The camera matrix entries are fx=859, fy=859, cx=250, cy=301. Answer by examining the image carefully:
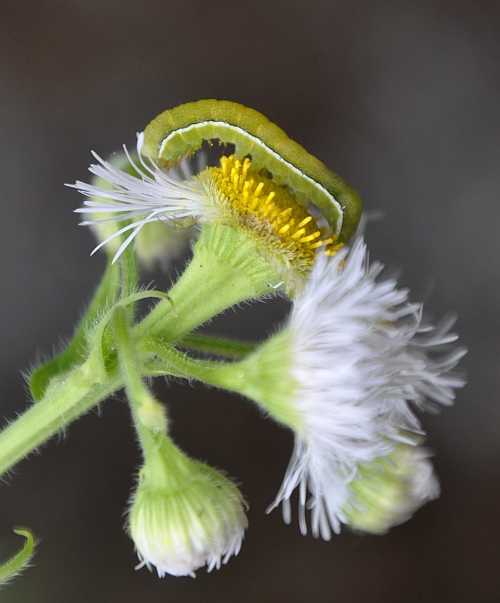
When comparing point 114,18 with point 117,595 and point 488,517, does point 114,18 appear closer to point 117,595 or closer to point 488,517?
point 117,595

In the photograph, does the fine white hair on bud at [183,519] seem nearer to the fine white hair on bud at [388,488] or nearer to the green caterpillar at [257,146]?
the fine white hair on bud at [388,488]

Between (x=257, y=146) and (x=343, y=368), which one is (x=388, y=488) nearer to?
(x=343, y=368)

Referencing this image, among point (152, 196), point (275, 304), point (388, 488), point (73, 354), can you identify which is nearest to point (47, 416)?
point (73, 354)

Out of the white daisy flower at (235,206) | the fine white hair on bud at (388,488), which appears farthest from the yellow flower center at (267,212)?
the fine white hair on bud at (388,488)

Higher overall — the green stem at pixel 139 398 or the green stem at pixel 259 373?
the green stem at pixel 259 373

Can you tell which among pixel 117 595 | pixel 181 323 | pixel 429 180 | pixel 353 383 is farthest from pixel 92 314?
pixel 429 180

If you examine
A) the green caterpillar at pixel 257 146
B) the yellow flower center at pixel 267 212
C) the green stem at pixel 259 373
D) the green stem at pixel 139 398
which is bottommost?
the green stem at pixel 139 398

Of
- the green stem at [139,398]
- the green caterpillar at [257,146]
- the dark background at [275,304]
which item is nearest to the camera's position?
the green stem at [139,398]

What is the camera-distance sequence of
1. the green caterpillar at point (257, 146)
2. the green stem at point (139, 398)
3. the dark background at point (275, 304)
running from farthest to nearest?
the dark background at point (275, 304) < the green caterpillar at point (257, 146) < the green stem at point (139, 398)
